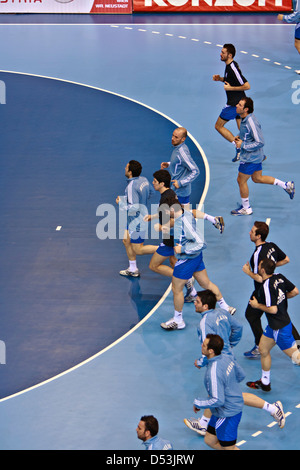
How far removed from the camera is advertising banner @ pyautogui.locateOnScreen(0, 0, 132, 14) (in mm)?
28297

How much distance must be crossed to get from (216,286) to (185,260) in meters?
0.96

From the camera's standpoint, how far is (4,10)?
28.8m

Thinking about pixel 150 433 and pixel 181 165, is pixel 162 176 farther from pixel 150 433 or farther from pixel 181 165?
pixel 150 433

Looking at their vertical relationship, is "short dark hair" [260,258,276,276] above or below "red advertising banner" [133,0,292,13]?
above

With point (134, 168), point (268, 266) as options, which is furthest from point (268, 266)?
point (134, 168)

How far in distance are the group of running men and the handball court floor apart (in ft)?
1.47

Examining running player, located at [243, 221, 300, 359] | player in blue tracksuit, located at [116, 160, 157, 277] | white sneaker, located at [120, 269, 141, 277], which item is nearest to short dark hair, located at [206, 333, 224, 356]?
running player, located at [243, 221, 300, 359]

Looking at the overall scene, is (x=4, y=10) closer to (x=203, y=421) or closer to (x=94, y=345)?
(x=94, y=345)

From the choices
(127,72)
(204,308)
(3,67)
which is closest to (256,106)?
(127,72)

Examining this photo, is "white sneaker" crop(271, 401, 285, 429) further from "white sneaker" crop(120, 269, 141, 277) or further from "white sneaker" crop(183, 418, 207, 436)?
"white sneaker" crop(120, 269, 141, 277)

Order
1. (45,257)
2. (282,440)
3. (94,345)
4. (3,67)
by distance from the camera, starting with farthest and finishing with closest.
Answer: (3,67)
(45,257)
(94,345)
(282,440)

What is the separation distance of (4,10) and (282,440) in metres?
22.8

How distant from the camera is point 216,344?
29.5 feet

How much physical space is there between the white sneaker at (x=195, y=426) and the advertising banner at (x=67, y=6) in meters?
20.9
